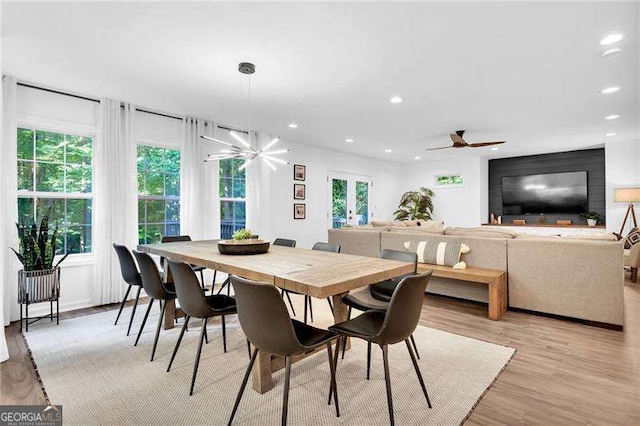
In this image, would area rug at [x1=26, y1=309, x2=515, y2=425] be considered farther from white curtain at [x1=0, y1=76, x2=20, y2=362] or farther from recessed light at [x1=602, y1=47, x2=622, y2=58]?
recessed light at [x1=602, y1=47, x2=622, y2=58]

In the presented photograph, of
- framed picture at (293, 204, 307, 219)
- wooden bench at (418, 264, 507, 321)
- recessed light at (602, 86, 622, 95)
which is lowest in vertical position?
wooden bench at (418, 264, 507, 321)

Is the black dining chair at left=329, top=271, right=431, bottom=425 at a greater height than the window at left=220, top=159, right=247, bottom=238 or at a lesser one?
lesser

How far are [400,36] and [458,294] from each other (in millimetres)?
3122

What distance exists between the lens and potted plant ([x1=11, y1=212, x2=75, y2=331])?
3.28 m

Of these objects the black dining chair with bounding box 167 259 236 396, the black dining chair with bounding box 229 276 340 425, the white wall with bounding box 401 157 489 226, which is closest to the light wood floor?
the black dining chair with bounding box 167 259 236 396

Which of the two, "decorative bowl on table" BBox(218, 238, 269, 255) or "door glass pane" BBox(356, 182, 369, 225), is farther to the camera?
"door glass pane" BBox(356, 182, 369, 225)

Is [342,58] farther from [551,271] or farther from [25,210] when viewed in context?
[25,210]

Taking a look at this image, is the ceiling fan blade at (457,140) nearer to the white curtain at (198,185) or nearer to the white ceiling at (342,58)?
the white ceiling at (342,58)

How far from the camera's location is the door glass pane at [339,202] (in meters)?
7.60

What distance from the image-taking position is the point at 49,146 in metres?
3.85

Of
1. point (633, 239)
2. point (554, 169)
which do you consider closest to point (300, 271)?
point (633, 239)

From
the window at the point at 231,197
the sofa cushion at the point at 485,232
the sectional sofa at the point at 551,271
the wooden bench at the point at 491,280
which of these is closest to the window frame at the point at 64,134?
the window at the point at 231,197

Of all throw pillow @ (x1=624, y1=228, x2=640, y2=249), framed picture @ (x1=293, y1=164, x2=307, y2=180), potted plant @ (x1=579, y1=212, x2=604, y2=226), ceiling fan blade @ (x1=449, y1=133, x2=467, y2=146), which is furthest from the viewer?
potted plant @ (x1=579, y1=212, x2=604, y2=226)

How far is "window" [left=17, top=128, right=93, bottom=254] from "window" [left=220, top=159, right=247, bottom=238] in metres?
1.85
